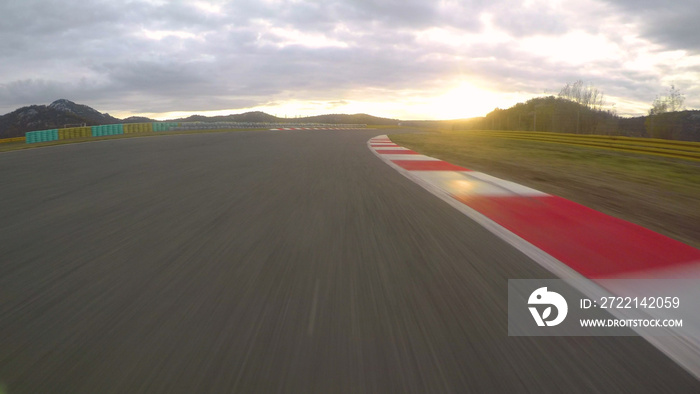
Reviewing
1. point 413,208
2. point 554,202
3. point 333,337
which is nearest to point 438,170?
point 554,202

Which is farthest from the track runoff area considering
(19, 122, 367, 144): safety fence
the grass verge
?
(19, 122, 367, 144): safety fence

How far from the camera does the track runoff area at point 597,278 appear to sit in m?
2.40

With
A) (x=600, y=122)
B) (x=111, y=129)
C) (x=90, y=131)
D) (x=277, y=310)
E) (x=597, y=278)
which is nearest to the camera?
(x=277, y=310)

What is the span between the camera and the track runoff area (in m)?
2.40

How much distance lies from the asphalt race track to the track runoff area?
0.46 feet

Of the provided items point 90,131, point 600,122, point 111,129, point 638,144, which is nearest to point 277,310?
point 638,144

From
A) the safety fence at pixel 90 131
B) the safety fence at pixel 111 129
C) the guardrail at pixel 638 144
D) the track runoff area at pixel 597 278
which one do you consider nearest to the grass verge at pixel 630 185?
the guardrail at pixel 638 144

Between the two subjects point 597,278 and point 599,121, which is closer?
point 597,278

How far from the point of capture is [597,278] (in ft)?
10.7

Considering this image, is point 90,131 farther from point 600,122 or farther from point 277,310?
point 277,310

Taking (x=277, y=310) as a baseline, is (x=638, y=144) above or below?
above

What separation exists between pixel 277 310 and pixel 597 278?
7.19 ft

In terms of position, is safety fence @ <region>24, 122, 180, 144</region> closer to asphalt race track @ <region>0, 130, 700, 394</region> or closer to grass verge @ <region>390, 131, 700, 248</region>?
grass verge @ <region>390, 131, 700, 248</region>

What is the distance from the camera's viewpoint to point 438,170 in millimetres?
10344
